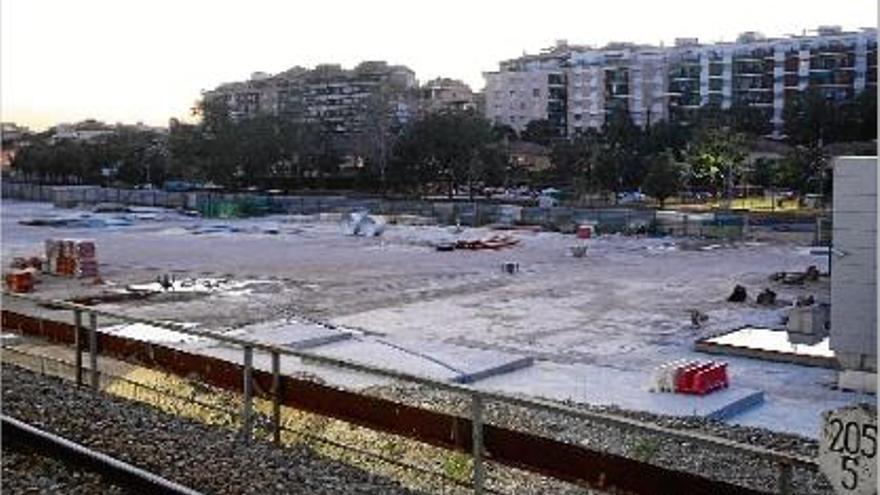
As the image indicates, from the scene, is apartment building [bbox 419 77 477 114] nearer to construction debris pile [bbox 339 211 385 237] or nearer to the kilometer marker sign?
construction debris pile [bbox 339 211 385 237]

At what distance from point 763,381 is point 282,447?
11.1 metres

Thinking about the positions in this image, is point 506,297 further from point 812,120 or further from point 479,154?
point 812,120

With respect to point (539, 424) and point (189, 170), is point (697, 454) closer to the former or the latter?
point (539, 424)

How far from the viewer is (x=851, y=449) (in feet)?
14.6

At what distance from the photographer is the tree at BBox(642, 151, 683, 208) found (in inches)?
2373

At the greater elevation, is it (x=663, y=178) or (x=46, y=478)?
(x=663, y=178)

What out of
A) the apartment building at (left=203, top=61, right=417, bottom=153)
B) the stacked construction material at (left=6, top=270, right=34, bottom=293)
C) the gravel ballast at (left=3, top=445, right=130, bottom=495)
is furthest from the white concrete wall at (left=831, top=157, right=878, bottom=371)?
the apartment building at (left=203, top=61, right=417, bottom=153)

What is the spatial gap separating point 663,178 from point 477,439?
54.4m

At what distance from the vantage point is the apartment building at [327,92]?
111625 mm

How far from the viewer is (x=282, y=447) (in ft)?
30.1

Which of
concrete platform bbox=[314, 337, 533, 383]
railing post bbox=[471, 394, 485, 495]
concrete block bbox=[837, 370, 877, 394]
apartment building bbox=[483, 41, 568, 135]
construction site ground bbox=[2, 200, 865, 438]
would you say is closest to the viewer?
railing post bbox=[471, 394, 485, 495]

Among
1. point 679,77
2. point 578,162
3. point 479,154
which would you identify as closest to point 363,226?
point 479,154

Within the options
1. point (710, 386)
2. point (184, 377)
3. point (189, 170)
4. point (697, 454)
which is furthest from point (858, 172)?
point (189, 170)

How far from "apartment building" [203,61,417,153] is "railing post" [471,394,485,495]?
95.1 m
